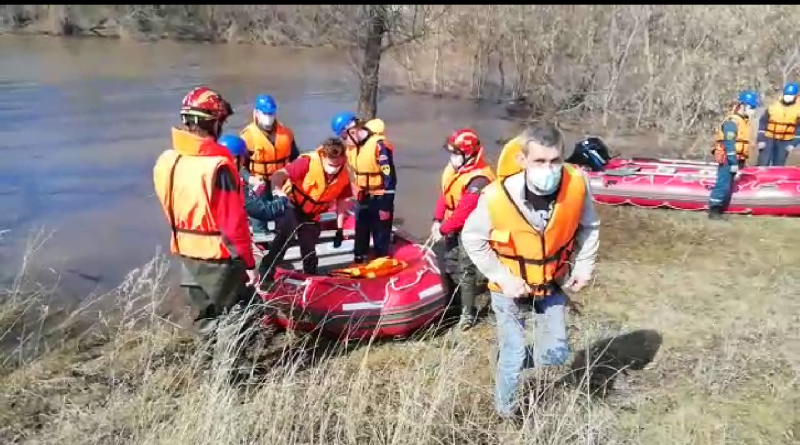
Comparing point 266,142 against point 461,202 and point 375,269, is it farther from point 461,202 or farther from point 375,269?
point 461,202

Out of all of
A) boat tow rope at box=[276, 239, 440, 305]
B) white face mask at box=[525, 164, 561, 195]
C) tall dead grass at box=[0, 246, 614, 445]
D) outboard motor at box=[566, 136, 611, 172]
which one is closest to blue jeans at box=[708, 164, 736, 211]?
outboard motor at box=[566, 136, 611, 172]

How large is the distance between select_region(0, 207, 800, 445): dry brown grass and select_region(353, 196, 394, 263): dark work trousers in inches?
55.3

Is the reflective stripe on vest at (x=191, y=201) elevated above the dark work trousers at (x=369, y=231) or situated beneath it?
elevated above

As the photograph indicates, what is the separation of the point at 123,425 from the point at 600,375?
257 cm

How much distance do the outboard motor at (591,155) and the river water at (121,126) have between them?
2.01 m

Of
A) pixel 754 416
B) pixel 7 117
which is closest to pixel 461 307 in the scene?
pixel 754 416

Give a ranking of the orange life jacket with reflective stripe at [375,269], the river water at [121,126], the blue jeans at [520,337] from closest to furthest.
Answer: the blue jeans at [520,337] → the orange life jacket with reflective stripe at [375,269] → the river water at [121,126]

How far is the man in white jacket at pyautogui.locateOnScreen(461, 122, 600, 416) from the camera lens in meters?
3.19

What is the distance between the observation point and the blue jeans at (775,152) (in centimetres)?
948

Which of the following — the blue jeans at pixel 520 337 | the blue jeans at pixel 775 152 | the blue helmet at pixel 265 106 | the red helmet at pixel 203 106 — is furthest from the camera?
the blue jeans at pixel 775 152

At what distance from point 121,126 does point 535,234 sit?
39.8 ft

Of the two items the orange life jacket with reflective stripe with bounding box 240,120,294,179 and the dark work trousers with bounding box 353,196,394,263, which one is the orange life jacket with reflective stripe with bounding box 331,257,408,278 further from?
the orange life jacket with reflective stripe with bounding box 240,120,294,179

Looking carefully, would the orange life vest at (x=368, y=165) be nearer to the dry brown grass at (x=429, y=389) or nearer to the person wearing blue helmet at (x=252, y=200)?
the person wearing blue helmet at (x=252, y=200)

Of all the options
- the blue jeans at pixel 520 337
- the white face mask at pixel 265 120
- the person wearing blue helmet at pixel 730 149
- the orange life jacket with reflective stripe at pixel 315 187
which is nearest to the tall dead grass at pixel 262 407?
the blue jeans at pixel 520 337
